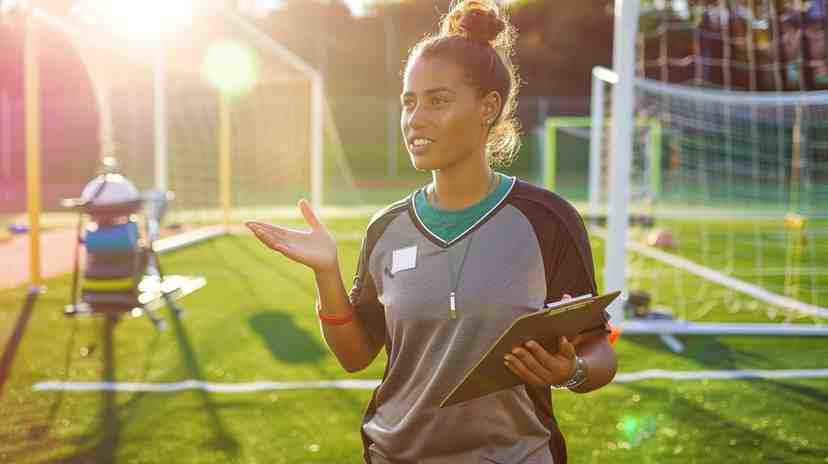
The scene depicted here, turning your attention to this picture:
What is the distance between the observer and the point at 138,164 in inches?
568

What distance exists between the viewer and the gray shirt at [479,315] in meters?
2.08

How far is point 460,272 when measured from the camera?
2.08 metres

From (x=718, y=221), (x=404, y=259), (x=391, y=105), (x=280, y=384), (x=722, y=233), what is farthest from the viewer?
(x=391, y=105)

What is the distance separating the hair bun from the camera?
2.29 metres

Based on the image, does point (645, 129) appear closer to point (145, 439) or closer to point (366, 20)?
point (145, 439)

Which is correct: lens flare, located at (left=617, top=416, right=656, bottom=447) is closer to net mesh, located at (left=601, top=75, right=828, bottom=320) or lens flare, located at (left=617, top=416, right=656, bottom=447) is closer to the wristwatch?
the wristwatch

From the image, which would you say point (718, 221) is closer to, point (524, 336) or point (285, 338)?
point (285, 338)

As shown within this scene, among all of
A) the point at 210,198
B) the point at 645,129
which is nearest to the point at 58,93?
the point at 210,198

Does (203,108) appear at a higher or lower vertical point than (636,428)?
higher

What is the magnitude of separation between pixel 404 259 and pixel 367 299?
9.6 inches

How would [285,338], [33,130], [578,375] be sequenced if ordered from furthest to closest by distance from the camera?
[33,130] → [285,338] → [578,375]

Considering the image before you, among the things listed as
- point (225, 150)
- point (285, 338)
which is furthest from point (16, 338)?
point (225, 150)

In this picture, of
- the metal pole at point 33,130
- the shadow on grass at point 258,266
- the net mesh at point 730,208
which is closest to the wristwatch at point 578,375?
the net mesh at point 730,208

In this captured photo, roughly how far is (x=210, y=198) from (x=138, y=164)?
10.5ft
